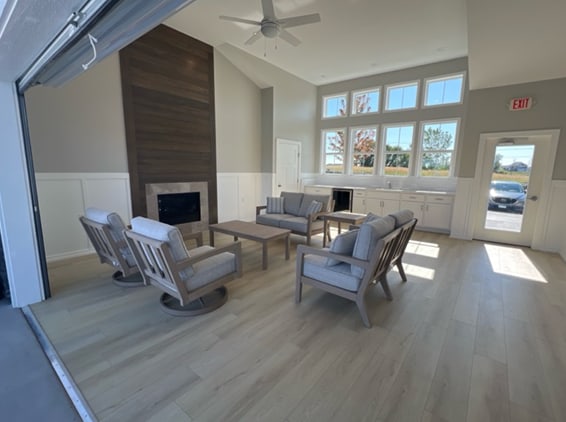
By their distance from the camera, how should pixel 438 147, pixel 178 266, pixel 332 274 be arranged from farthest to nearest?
pixel 438 147, pixel 332 274, pixel 178 266

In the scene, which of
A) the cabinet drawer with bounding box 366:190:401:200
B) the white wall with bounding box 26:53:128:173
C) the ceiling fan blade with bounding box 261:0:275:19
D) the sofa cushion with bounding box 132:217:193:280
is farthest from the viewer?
the cabinet drawer with bounding box 366:190:401:200

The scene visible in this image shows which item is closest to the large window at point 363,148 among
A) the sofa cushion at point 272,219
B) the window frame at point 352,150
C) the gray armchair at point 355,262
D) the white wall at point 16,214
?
the window frame at point 352,150

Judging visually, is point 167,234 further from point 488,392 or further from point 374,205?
point 374,205

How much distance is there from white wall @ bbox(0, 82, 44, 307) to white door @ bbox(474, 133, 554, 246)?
6547mm

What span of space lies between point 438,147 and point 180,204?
578 centimetres

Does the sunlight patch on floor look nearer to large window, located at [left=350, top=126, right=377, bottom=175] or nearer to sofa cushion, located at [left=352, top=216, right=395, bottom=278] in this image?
sofa cushion, located at [left=352, top=216, right=395, bottom=278]

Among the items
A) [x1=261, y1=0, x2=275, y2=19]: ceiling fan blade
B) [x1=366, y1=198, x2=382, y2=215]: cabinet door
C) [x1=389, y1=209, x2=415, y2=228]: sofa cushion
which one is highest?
[x1=261, y1=0, x2=275, y2=19]: ceiling fan blade

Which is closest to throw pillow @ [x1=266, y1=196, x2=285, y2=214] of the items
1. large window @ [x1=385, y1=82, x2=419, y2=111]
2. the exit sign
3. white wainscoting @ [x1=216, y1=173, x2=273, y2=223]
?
white wainscoting @ [x1=216, y1=173, x2=273, y2=223]

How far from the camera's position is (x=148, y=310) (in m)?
2.52

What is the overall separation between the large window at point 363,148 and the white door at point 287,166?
1530 millimetres

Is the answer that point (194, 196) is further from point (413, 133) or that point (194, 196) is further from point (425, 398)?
point (413, 133)

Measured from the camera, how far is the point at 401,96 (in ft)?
21.0

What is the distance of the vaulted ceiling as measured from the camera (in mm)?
3037

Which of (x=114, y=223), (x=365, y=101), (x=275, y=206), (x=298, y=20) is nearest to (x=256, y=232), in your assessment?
(x=275, y=206)
